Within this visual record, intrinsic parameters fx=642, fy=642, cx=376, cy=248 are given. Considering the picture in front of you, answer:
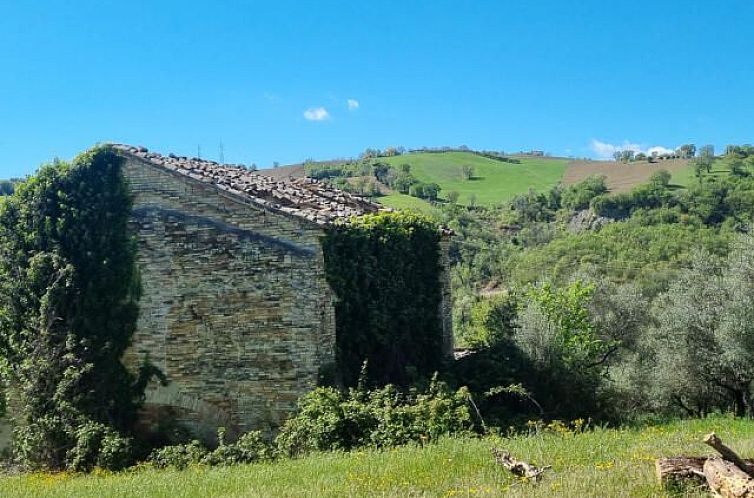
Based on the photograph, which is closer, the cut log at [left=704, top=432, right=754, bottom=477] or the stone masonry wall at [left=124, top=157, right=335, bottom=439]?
the cut log at [left=704, top=432, right=754, bottom=477]

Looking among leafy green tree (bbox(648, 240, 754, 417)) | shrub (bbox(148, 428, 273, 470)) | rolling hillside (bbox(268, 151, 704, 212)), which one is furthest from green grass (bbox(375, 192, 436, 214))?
shrub (bbox(148, 428, 273, 470))

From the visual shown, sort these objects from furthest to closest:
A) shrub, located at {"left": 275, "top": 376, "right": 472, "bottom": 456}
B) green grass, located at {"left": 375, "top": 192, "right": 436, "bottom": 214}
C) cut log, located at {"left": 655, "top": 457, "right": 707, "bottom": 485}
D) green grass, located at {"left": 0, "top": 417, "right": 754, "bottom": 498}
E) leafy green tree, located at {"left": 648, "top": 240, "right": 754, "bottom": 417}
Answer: green grass, located at {"left": 375, "top": 192, "right": 436, "bottom": 214} → leafy green tree, located at {"left": 648, "top": 240, "right": 754, "bottom": 417} → shrub, located at {"left": 275, "top": 376, "right": 472, "bottom": 456} → green grass, located at {"left": 0, "top": 417, "right": 754, "bottom": 498} → cut log, located at {"left": 655, "top": 457, "right": 707, "bottom": 485}

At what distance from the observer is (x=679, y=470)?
6.50m

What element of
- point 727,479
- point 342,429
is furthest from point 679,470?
point 342,429

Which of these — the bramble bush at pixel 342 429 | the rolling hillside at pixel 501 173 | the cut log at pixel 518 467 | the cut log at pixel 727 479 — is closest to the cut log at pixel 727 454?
the cut log at pixel 727 479

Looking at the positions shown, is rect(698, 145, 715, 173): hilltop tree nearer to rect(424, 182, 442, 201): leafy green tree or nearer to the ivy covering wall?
rect(424, 182, 442, 201): leafy green tree

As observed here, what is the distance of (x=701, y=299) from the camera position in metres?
19.6

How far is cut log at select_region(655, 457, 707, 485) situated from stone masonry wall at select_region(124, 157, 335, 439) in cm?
790

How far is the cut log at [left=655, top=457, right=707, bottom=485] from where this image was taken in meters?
6.44

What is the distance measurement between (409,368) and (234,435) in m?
4.16

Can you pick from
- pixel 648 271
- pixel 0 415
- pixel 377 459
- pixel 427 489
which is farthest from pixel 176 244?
pixel 648 271

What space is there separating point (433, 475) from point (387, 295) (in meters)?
7.73

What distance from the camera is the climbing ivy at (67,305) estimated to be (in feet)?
43.1

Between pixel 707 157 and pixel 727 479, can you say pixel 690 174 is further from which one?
pixel 727 479
